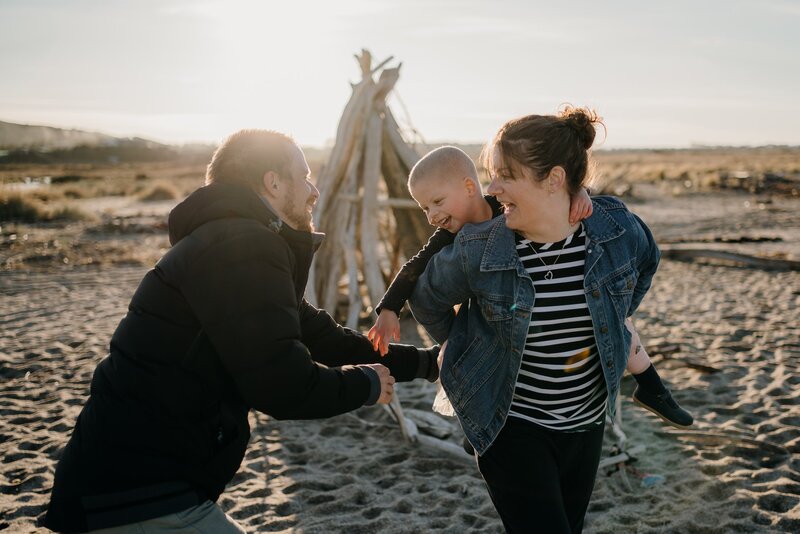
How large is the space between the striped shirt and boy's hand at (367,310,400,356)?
0.52 meters

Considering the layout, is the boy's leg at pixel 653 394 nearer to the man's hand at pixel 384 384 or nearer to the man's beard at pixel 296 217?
the man's hand at pixel 384 384

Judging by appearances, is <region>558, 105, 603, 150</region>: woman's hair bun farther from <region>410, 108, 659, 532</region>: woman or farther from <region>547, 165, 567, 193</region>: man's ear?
<region>547, 165, 567, 193</region>: man's ear

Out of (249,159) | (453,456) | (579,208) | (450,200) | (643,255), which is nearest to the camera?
(249,159)

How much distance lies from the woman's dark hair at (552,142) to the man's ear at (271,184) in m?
0.73

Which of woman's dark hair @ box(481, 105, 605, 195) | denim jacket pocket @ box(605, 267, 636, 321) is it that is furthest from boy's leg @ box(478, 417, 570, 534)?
woman's dark hair @ box(481, 105, 605, 195)

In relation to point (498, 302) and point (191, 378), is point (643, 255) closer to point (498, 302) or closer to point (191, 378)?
point (498, 302)

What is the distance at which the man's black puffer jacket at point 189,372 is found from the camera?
189 cm

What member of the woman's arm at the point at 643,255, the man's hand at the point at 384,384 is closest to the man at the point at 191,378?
the man's hand at the point at 384,384

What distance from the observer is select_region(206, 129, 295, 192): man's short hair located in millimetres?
2139

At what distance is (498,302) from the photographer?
221 cm

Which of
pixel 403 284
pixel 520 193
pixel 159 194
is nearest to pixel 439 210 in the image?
pixel 403 284

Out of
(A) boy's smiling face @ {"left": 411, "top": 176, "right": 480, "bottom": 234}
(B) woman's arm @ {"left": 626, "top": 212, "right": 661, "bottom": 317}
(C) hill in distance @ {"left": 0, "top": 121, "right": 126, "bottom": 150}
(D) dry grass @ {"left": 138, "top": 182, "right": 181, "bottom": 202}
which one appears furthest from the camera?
(C) hill in distance @ {"left": 0, "top": 121, "right": 126, "bottom": 150}

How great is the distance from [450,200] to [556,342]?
0.69 meters

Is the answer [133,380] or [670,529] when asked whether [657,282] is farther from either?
[133,380]
